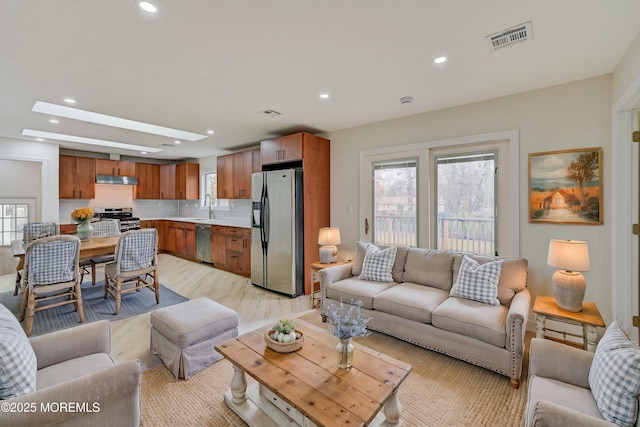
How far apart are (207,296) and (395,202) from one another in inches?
121

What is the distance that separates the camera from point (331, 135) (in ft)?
15.2

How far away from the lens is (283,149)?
175 inches

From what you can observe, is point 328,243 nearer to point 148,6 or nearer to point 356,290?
point 356,290

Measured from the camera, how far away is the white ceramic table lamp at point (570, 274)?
2279 millimetres

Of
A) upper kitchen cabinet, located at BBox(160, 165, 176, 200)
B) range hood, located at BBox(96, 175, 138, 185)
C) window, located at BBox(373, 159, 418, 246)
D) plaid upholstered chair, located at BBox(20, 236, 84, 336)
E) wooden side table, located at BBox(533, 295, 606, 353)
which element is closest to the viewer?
wooden side table, located at BBox(533, 295, 606, 353)

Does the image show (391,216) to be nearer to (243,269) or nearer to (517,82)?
(517,82)

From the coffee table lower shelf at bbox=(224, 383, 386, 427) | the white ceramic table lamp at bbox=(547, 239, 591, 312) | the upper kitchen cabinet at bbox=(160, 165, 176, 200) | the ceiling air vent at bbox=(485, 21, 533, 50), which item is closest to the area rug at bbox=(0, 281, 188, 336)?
the coffee table lower shelf at bbox=(224, 383, 386, 427)

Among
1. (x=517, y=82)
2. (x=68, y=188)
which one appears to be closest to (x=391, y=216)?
(x=517, y=82)

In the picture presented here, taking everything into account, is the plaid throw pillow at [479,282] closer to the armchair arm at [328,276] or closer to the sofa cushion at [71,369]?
the armchair arm at [328,276]

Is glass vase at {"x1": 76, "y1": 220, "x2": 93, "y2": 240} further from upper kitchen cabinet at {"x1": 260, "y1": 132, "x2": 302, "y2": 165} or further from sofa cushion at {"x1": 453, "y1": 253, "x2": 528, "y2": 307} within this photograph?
sofa cushion at {"x1": 453, "y1": 253, "x2": 528, "y2": 307}

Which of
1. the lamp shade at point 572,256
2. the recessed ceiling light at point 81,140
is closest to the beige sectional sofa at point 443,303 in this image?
A: the lamp shade at point 572,256

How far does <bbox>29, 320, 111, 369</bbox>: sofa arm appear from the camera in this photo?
1621 mm

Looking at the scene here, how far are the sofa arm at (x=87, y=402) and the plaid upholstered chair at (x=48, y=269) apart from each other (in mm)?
2470

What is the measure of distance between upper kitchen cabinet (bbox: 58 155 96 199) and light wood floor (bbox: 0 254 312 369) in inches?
72.1
